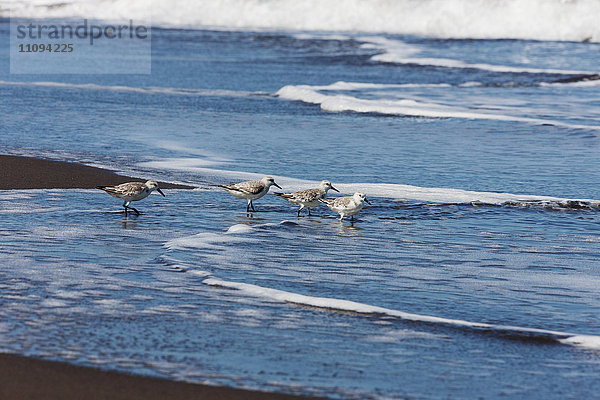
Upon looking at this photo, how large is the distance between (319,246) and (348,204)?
1177 mm

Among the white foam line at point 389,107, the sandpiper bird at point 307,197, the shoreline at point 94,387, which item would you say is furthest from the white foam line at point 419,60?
the shoreline at point 94,387

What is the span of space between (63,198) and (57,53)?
2504 cm

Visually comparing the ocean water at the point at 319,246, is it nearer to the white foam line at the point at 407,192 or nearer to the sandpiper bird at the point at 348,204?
the white foam line at the point at 407,192

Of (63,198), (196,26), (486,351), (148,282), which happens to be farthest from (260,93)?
(196,26)

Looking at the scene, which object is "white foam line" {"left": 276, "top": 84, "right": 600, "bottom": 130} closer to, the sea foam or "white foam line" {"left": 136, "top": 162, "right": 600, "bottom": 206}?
"white foam line" {"left": 136, "top": 162, "right": 600, "bottom": 206}

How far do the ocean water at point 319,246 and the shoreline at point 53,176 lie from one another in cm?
41

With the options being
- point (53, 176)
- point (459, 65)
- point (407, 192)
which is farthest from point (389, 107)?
point (459, 65)

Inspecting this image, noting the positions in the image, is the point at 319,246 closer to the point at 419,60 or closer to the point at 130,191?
the point at 130,191

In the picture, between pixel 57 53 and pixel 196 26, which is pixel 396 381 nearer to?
pixel 57 53

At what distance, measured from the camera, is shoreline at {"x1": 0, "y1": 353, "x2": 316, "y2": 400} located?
4.63 m

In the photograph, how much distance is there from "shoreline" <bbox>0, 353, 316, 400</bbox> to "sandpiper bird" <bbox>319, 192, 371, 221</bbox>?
16.3 ft

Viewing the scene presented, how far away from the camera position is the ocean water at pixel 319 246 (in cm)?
535

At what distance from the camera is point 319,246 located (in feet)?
28.2

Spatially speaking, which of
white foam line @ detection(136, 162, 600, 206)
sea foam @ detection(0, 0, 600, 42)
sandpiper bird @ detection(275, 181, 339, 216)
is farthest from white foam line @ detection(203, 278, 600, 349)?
sea foam @ detection(0, 0, 600, 42)
